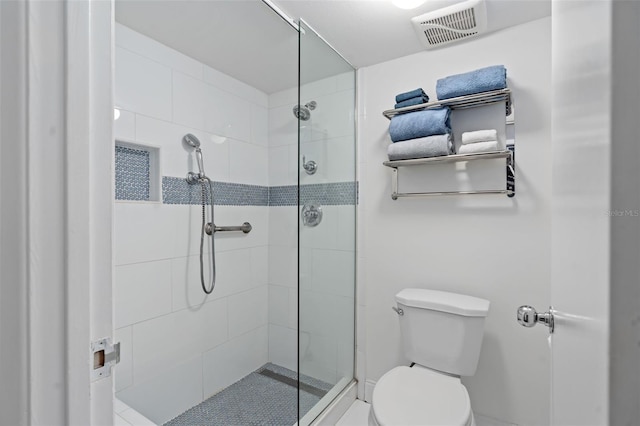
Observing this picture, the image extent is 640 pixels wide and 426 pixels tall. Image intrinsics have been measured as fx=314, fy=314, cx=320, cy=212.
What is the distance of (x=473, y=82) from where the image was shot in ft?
4.74

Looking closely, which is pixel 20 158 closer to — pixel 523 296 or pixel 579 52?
pixel 579 52

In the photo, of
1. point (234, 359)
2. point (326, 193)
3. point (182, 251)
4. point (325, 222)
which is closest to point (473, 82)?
point (326, 193)

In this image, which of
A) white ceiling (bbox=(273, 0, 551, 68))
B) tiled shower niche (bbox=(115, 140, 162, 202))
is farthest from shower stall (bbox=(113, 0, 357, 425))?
white ceiling (bbox=(273, 0, 551, 68))

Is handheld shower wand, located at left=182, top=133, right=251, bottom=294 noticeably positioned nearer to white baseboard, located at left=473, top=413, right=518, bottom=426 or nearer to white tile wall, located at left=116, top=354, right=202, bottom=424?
white tile wall, located at left=116, top=354, right=202, bottom=424

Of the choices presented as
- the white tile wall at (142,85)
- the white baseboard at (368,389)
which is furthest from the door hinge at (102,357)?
the white baseboard at (368,389)

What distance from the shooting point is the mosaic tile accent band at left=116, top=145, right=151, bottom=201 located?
1.51 m

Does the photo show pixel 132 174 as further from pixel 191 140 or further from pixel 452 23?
pixel 452 23

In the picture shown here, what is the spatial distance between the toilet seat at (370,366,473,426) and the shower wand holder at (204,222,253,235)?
4.03ft

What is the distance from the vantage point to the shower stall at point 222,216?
4.99 feet

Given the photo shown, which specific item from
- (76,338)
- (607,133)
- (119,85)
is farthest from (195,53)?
(607,133)

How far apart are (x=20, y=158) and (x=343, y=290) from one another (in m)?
1.64

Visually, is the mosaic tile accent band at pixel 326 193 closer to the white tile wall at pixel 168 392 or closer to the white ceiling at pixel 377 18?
the white ceiling at pixel 377 18

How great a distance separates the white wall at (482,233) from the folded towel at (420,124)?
0.56 ft

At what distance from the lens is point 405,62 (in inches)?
69.9
